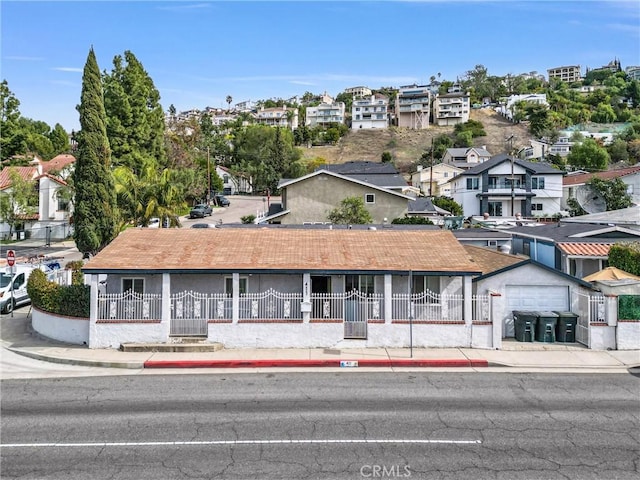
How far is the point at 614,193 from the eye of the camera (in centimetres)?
5409

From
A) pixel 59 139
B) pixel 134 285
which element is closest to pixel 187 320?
pixel 134 285

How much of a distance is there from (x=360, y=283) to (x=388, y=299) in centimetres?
179

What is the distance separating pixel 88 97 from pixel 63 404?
25.5 m

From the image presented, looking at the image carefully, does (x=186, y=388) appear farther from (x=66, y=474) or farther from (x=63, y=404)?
(x=66, y=474)

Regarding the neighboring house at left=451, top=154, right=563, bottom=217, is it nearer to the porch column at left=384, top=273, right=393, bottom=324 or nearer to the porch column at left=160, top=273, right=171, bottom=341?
the porch column at left=384, top=273, right=393, bottom=324

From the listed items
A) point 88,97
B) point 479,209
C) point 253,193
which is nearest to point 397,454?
point 88,97

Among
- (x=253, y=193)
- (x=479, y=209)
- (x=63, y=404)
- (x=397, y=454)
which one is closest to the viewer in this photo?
(x=397, y=454)

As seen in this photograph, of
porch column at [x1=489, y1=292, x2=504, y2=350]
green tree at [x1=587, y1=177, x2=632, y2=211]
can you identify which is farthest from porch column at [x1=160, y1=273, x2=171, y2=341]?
green tree at [x1=587, y1=177, x2=632, y2=211]

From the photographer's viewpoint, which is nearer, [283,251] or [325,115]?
[283,251]

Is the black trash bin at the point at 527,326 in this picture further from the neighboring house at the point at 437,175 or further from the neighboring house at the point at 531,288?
the neighboring house at the point at 437,175

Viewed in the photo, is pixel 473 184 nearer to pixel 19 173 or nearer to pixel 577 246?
pixel 577 246

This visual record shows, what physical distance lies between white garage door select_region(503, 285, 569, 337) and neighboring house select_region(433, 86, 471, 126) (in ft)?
493

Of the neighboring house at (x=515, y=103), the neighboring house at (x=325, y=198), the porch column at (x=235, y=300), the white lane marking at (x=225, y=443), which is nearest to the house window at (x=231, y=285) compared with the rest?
the porch column at (x=235, y=300)

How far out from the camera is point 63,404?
12523 millimetres
